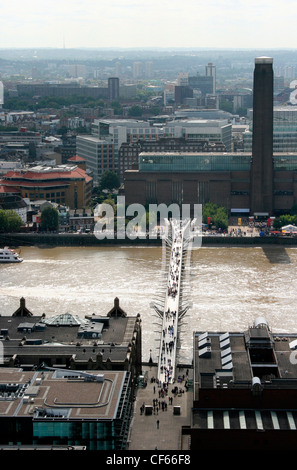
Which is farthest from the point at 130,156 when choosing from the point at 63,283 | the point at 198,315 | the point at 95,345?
the point at 95,345

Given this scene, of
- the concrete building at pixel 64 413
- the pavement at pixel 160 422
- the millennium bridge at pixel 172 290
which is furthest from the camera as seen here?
the millennium bridge at pixel 172 290

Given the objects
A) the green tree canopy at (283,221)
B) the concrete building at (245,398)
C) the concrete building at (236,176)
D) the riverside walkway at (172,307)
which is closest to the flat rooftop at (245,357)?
the concrete building at (245,398)

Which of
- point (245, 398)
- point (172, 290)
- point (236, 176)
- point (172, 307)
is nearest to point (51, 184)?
point (236, 176)

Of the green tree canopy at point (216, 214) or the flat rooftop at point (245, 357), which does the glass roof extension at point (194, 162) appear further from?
the flat rooftop at point (245, 357)

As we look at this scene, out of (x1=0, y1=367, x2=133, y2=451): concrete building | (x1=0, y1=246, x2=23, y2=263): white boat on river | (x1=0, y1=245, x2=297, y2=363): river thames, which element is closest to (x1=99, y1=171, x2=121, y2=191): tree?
(x1=0, y1=245, x2=297, y2=363): river thames

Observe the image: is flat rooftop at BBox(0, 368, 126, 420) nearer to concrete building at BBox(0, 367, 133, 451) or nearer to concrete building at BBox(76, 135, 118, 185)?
concrete building at BBox(0, 367, 133, 451)

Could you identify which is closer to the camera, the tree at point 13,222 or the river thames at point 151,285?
the river thames at point 151,285

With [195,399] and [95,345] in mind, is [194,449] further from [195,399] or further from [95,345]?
[95,345]
